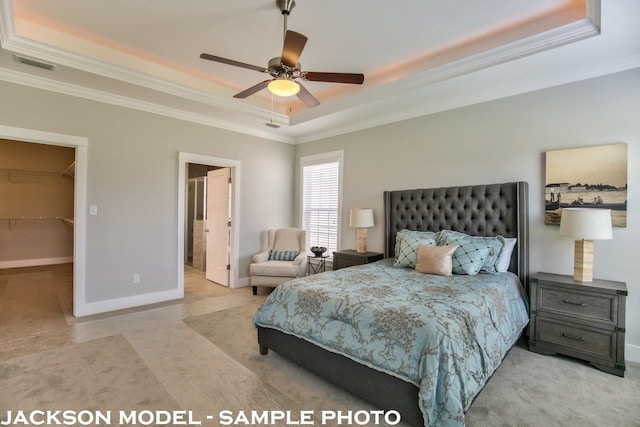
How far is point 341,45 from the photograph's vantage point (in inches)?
131

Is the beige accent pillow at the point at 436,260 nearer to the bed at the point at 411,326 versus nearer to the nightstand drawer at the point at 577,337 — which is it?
the bed at the point at 411,326

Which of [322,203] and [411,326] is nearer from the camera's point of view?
[411,326]

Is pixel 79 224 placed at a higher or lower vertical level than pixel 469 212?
lower

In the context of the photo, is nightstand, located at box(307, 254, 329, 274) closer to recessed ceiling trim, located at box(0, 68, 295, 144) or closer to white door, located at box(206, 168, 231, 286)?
white door, located at box(206, 168, 231, 286)

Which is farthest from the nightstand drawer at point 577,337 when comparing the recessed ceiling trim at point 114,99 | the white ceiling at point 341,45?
the recessed ceiling trim at point 114,99

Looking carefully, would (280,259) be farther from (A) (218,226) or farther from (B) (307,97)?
(B) (307,97)

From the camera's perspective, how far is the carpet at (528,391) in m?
2.07

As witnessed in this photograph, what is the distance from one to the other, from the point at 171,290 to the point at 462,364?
13.6ft

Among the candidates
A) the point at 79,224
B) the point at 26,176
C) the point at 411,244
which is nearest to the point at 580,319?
the point at 411,244

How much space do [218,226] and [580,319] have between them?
5188 mm

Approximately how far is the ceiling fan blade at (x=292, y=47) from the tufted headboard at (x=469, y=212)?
2.53 metres

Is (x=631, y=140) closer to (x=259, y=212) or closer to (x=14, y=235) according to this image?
(x=259, y=212)

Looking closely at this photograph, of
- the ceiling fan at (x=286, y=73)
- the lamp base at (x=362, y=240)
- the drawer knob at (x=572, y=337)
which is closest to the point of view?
the ceiling fan at (x=286, y=73)

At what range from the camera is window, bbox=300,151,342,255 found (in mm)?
5445
